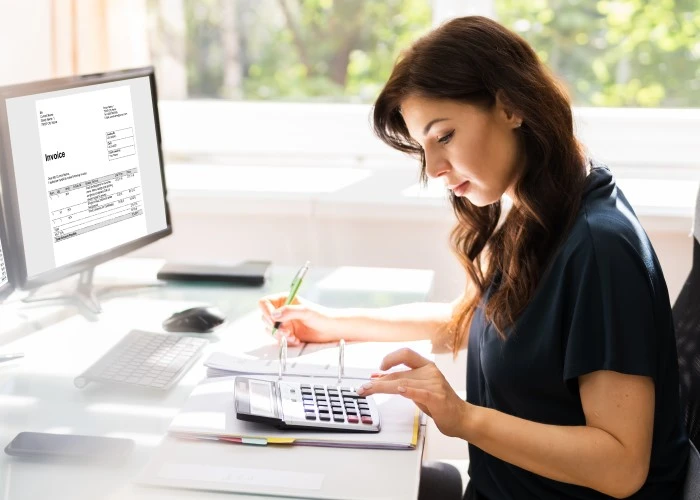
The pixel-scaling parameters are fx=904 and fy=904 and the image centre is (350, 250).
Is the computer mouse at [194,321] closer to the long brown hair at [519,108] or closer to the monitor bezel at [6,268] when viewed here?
the monitor bezel at [6,268]

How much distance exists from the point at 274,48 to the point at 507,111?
1.48 m

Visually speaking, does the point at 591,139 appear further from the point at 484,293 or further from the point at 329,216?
the point at 484,293

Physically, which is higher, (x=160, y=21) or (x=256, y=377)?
(x=160, y=21)

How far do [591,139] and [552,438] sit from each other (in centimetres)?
143

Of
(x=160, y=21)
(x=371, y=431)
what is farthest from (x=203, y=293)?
(x=160, y=21)

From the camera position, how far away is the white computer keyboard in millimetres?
1368

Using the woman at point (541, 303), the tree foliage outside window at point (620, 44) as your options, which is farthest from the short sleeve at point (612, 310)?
the tree foliage outside window at point (620, 44)

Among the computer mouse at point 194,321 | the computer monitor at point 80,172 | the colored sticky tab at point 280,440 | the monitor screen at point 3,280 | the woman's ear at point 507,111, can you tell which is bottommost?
the computer mouse at point 194,321

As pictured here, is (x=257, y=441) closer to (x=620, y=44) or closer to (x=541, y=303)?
(x=541, y=303)

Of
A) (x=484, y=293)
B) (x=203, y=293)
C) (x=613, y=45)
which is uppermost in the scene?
(x=613, y=45)

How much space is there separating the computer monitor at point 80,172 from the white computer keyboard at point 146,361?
8.9 inches

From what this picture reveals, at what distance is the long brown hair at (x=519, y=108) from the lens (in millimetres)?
1229

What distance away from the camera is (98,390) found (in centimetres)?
136

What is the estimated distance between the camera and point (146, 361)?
144cm
